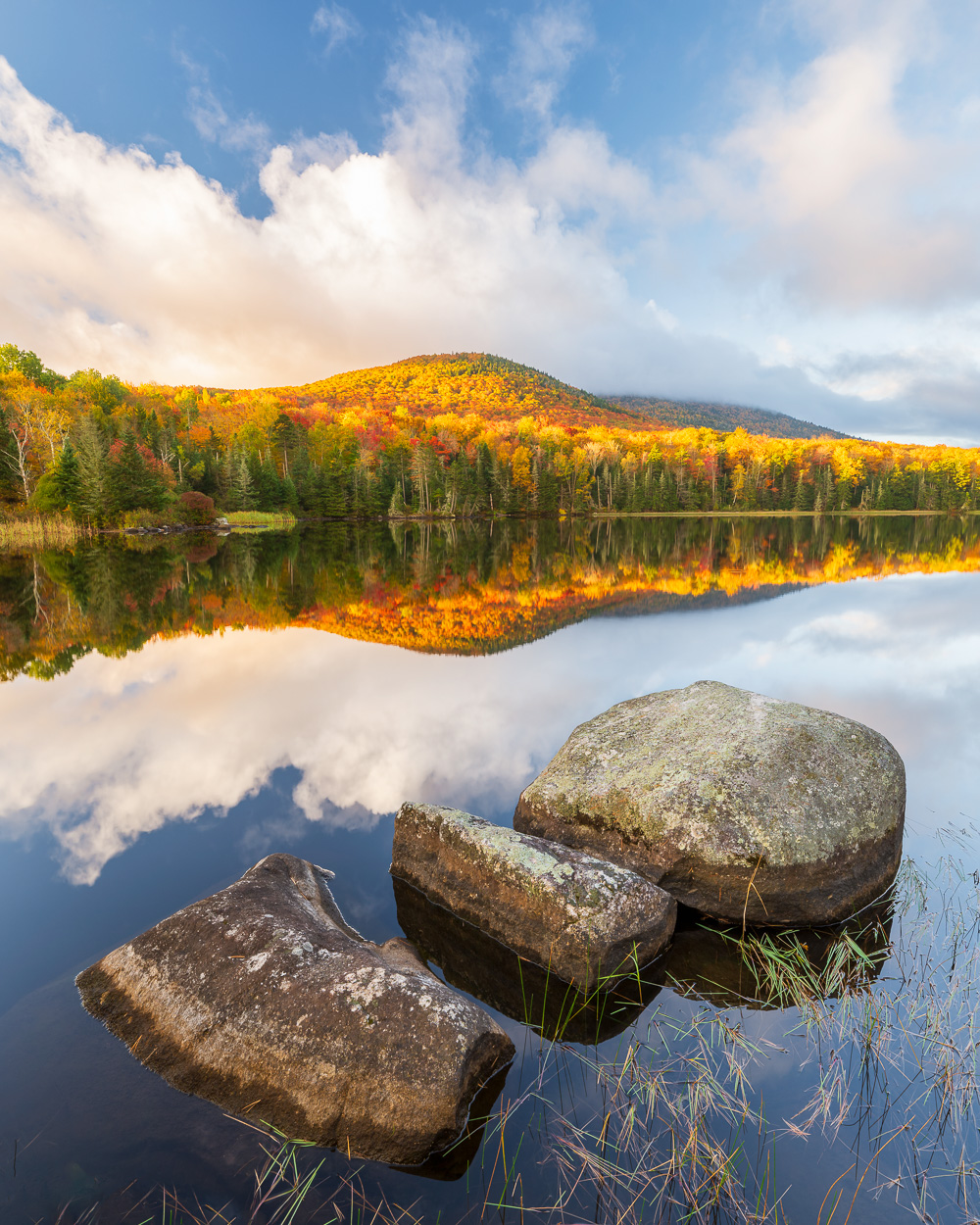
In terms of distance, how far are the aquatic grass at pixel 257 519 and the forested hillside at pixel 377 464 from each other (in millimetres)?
1211

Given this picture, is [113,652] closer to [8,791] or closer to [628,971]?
[8,791]

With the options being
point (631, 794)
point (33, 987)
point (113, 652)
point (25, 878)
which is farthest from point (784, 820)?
point (113, 652)

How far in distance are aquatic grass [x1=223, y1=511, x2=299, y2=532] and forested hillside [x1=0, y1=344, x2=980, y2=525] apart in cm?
121

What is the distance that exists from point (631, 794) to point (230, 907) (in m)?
3.48

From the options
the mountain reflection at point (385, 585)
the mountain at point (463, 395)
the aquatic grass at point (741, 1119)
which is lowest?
the mountain reflection at point (385, 585)

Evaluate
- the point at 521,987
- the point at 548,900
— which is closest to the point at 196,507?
the point at 548,900

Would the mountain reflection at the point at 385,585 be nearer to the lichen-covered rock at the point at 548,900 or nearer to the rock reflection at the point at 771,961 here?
the lichen-covered rock at the point at 548,900

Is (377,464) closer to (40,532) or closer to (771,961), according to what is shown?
(40,532)

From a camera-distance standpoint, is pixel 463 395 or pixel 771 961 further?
pixel 463 395

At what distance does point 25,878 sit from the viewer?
222 inches

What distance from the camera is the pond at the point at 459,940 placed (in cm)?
292

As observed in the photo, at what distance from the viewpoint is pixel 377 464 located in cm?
8875

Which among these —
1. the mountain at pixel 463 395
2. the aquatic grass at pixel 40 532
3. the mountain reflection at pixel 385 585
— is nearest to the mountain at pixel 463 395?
the mountain at pixel 463 395

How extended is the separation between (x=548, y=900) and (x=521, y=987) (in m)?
0.62
